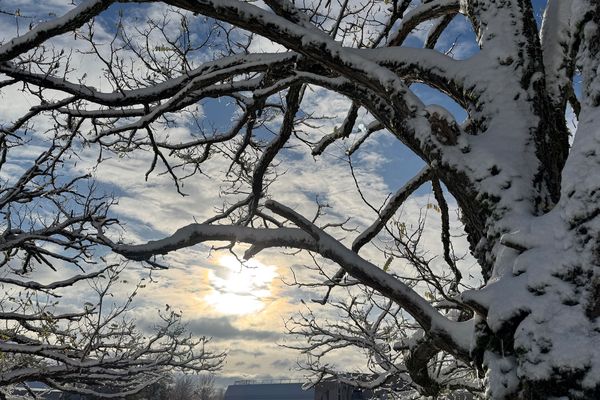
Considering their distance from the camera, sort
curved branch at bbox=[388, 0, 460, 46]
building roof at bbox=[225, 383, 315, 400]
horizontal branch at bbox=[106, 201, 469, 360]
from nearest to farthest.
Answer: horizontal branch at bbox=[106, 201, 469, 360], curved branch at bbox=[388, 0, 460, 46], building roof at bbox=[225, 383, 315, 400]

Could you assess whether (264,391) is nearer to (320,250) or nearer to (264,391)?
(264,391)

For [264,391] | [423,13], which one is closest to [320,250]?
[423,13]

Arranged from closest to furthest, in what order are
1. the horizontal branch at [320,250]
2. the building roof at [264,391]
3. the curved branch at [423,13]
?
the horizontal branch at [320,250] → the curved branch at [423,13] → the building roof at [264,391]

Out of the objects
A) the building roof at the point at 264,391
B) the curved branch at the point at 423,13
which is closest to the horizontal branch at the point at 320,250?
the curved branch at the point at 423,13

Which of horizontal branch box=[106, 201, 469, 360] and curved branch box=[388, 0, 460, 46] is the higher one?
curved branch box=[388, 0, 460, 46]

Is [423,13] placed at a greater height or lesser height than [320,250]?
greater

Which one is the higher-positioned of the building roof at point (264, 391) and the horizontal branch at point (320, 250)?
the building roof at point (264, 391)

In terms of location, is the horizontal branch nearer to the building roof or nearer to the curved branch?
the curved branch

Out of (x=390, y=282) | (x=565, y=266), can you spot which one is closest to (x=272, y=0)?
(x=390, y=282)

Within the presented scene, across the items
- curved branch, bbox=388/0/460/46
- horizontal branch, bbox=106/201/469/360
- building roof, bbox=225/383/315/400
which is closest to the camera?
horizontal branch, bbox=106/201/469/360

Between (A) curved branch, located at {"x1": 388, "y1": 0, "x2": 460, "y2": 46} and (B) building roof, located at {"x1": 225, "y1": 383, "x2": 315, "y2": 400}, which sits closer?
(A) curved branch, located at {"x1": 388, "y1": 0, "x2": 460, "y2": 46}

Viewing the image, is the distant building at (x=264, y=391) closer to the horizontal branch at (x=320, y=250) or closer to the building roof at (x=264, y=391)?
the building roof at (x=264, y=391)

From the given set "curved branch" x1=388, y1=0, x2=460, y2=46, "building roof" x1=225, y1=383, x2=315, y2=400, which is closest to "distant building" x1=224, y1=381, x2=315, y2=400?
"building roof" x1=225, y1=383, x2=315, y2=400

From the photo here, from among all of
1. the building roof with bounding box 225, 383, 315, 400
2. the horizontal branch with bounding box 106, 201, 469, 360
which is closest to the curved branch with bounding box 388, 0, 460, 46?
the horizontal branch with bounding box 106, 201, 469, 360
